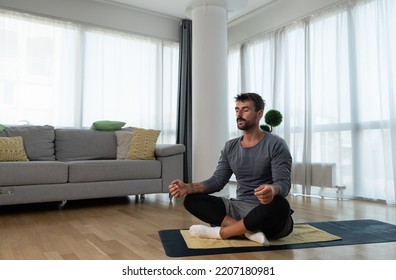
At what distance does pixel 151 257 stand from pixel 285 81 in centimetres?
349

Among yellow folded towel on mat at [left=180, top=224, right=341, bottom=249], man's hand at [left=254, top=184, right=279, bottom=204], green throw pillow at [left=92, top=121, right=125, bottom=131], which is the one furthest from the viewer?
green throw pillow at [left=92, top=121, right=125, bottom=131]

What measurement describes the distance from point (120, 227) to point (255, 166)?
1031mm

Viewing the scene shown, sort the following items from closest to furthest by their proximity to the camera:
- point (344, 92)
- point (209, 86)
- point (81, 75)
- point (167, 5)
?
point (344, 92) → point (209, 86) → point (81, 75) → point (167, 5)

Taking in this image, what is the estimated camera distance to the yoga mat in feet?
5.67

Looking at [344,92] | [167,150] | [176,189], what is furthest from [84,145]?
[344,92]

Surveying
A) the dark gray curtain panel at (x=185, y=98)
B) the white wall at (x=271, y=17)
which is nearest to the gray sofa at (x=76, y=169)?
the dark gray curtain panel at (x=185, y=98)

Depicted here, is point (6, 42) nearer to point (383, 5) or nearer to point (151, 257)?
point (151, 257)

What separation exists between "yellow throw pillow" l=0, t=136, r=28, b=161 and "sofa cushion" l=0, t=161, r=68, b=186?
34cm

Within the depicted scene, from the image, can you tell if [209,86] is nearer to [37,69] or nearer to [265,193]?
[37,69]

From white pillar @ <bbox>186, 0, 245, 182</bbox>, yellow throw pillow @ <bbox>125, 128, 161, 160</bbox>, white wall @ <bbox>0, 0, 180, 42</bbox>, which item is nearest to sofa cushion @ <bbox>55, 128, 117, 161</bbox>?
yellow throw pillow @ <bbox>125, 128, 161, 160</bbox>

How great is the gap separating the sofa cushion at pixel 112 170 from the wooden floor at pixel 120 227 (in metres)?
0.27

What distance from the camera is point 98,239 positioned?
1.99 meters

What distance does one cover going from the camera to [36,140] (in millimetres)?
3566

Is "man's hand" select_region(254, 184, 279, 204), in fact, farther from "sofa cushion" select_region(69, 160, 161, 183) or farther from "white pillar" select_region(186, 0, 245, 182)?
"white pillar" select_region(186, 0, 245, 182)
